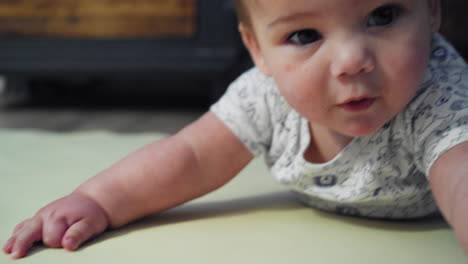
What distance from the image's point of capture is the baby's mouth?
0.50 m

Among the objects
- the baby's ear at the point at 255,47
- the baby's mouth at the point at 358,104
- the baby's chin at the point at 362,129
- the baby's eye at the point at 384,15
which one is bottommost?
the baby's chin at the point at 362,129

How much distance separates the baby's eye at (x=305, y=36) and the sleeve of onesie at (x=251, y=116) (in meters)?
0.15

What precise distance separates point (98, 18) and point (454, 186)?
112 centimetres

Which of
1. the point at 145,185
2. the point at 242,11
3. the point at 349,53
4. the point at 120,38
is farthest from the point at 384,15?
the point at 120,38

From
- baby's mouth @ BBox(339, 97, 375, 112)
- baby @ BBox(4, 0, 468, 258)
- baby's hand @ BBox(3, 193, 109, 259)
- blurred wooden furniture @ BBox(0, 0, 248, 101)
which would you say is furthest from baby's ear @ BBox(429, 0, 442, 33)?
blurred wooden furniture @ BBox(0, 0, 248, 101)

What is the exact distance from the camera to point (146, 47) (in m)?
1.41

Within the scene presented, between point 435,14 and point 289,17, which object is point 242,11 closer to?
point 289,17

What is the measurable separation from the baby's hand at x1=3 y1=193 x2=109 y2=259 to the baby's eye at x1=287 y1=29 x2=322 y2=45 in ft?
0.91

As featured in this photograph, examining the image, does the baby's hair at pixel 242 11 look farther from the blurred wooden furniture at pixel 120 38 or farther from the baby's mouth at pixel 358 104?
the blurred wooden furniture at pixel 120 38

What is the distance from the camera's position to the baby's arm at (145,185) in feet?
1.84

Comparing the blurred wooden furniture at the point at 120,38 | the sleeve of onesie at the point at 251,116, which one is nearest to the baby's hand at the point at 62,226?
the sleeve of onesie at the point at 251,116

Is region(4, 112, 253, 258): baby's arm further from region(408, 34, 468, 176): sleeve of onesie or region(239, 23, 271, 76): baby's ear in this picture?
region(408, 34, 468, 176): sleeve of onesie

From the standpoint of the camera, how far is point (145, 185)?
614mm

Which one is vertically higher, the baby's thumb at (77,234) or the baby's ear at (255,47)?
the baby's ear at (255,47)
